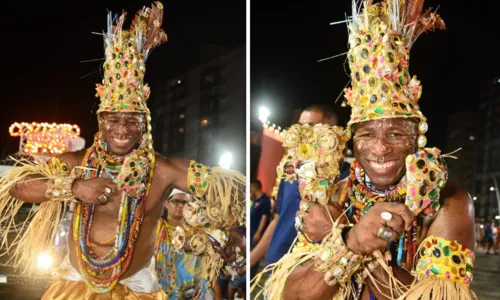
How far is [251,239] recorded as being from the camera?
224 cm

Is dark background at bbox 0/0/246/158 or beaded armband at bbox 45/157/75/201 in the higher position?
dark background at bbox 0/0/246/158

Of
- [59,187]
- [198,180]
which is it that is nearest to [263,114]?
[198,180]

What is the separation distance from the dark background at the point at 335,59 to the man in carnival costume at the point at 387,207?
15 cm

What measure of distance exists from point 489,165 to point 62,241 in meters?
1.69

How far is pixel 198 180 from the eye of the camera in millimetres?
2250

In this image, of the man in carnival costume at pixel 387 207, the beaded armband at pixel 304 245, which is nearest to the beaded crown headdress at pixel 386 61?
the man in carnival costume at pixel 387 207

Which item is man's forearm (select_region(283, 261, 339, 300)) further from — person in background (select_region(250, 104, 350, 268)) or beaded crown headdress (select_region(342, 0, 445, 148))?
beaded crown headdress (select_region(342, 0, 445, 148))

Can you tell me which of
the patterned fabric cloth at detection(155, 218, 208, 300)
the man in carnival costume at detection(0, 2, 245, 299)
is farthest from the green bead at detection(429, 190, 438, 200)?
the patterned fabric cloth at detection(155, 218, 208, 300)

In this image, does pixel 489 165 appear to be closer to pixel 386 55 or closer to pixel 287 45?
pixel 386 55

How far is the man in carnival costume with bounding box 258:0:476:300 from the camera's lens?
1599 millimetres

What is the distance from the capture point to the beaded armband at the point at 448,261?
1.60 meters

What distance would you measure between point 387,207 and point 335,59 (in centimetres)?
63

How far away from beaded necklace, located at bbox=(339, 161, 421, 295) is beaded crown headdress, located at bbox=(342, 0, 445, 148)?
17 cm

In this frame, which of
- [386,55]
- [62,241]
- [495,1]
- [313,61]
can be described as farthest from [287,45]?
[62,241]
